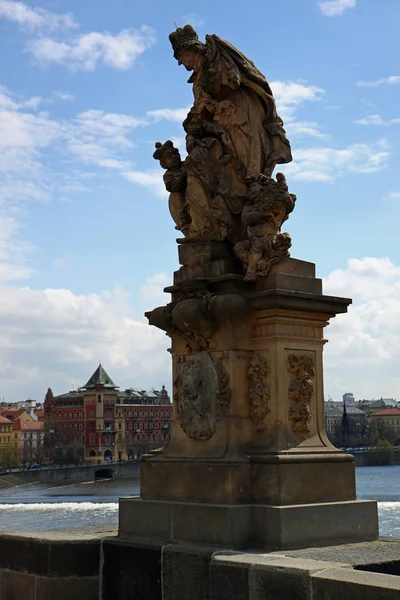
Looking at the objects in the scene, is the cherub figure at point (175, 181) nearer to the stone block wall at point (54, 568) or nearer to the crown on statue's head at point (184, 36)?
the crown on statue's head at point (184, 36)

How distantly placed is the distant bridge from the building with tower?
37.1 metres

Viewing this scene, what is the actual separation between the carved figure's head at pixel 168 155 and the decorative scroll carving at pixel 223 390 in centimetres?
222

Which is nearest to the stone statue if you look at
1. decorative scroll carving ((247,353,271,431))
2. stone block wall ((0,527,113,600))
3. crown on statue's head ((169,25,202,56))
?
crown on statue's head ((169,25,202,56))

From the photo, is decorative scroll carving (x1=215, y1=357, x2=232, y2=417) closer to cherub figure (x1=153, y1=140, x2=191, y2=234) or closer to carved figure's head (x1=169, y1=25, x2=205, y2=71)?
cherub figure (x1=153, y1=140, x2=191, y2=234)

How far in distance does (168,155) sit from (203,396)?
255 cm

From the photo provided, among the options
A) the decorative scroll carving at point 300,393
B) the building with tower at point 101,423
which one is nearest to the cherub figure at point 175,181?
the decorative scroll carving at point 300,393

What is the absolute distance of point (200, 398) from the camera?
8.01 meters

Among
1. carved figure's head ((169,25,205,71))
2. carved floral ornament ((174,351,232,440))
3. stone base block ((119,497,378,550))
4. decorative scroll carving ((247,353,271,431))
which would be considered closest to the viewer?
stone base block ((119,497,378,550))

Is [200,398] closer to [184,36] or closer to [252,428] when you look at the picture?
[252,428]

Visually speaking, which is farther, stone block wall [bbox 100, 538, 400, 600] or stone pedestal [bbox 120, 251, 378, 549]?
stone pedestal [bbox 120, 251, 378, 549]

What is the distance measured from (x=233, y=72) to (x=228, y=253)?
1645 mm

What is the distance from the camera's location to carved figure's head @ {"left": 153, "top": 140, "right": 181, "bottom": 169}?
9.10 m

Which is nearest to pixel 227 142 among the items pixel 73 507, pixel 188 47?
pixel 188 47

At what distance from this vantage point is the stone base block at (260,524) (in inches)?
288
